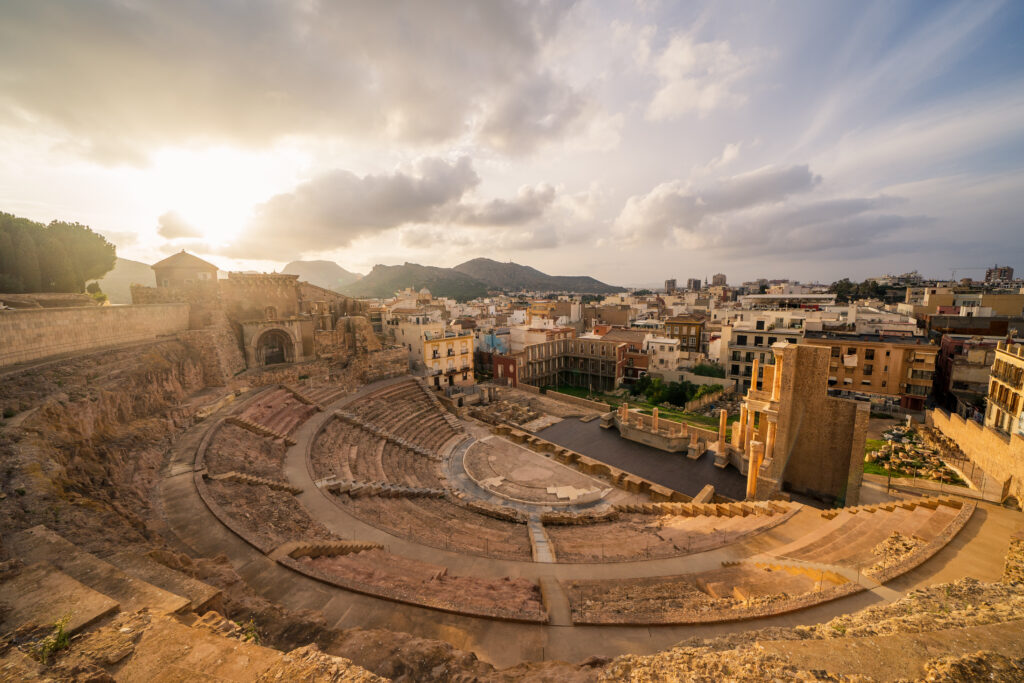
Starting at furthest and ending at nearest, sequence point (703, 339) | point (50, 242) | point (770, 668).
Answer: point (703, 339) → point (50, 242) → point (770, 668)

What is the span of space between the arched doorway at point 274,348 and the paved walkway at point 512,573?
19.0 m

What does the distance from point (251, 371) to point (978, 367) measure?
59586mm

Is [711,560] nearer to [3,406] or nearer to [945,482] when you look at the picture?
[945,482]

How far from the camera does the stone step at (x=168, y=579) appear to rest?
20.8ft

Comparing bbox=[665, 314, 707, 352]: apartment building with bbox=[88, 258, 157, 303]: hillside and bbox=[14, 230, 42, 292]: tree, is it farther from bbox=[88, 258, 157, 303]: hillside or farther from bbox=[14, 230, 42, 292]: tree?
bbox=[88, 258, 157, 303]: hillside

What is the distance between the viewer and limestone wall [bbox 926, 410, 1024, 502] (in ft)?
57.8

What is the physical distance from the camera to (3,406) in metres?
12.4

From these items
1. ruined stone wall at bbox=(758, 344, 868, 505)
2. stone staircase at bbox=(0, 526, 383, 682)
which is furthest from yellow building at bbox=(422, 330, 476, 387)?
stone staircase at bbox=(0, 526, 383, 682)

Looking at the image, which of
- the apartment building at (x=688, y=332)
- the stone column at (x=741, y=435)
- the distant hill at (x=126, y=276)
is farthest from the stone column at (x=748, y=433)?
the distant hill at (x=126, y=276)

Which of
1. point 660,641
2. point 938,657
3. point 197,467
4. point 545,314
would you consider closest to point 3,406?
point 197,467

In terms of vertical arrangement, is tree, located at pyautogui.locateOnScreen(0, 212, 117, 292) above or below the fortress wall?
above

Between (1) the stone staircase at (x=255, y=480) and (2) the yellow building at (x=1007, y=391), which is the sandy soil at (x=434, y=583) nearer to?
(1) the stone staircase at (x=255, y=480)

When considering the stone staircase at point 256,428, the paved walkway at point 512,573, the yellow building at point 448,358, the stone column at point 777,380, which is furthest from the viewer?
the yellow building at point 448,358

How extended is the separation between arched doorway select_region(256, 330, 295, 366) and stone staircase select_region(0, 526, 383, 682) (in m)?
27.7
